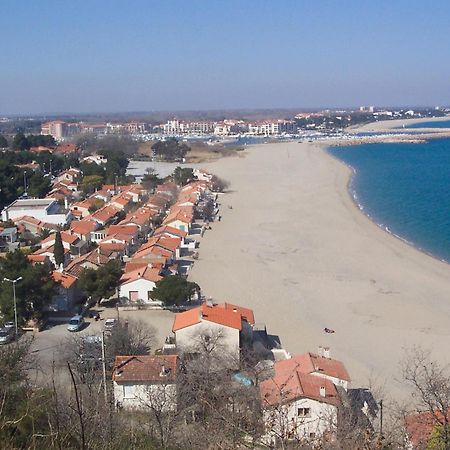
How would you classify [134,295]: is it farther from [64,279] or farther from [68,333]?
[68,333]

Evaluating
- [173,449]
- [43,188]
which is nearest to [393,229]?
[43,188]

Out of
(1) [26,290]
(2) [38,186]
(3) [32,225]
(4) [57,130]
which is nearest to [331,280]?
(1) [26,290]

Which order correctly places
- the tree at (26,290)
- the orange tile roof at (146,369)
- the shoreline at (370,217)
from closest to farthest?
the orange tile roof at (146,369), the tree at (26,290), the shoreline at (370,217)

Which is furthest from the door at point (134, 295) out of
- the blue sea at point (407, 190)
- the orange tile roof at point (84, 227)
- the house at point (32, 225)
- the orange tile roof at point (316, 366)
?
the blue sea at point (407, 190)

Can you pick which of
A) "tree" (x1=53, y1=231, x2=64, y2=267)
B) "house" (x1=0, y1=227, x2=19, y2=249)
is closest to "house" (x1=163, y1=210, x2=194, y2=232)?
"house" (x1=0, y1=227, x2=19, y2=249)

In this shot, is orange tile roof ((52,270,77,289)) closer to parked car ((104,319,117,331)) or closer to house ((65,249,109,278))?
house ((65,249,109,278))

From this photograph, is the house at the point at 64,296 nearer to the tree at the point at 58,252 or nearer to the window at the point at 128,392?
the tree at the point at 58,252

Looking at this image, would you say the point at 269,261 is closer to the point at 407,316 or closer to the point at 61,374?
the point at 407,316
